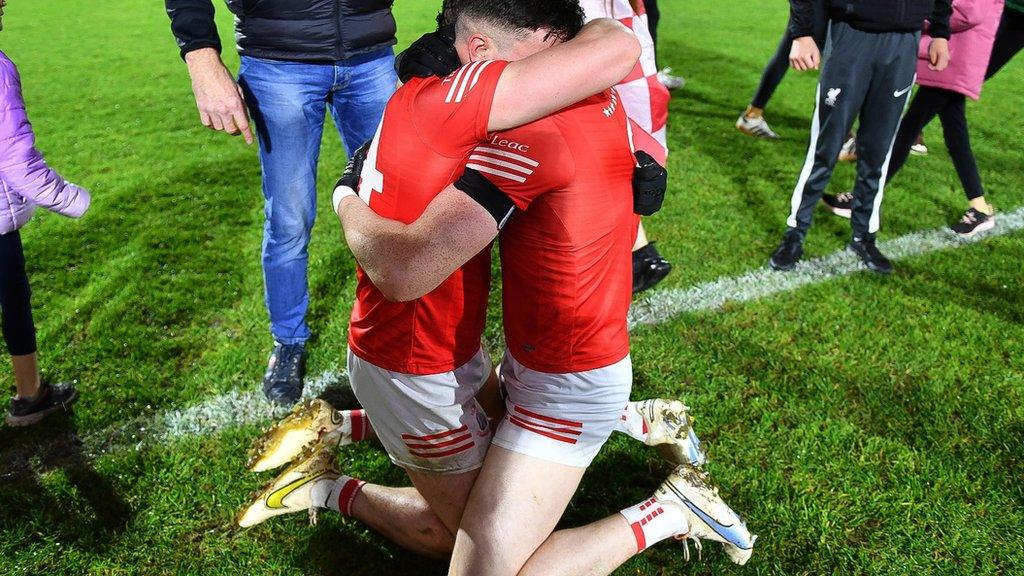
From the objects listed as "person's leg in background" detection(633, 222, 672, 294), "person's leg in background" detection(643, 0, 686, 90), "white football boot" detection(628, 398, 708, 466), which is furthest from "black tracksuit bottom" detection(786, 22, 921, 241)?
"person's leg in background" detection(643, 0, 686, 90)

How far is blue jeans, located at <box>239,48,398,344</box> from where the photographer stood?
2758 mm

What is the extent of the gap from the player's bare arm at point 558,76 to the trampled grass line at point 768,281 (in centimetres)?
212

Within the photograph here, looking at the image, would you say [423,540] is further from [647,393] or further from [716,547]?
[647,393]

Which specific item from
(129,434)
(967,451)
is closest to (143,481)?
(129,434)

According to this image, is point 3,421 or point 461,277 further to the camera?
point 3,421

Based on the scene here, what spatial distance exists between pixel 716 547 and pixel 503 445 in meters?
0.88

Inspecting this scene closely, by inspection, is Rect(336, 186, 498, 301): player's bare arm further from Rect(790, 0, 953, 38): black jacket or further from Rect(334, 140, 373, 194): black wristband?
Rect(790, 0, 953, 38): black jacket

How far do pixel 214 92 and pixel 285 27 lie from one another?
1.27ft

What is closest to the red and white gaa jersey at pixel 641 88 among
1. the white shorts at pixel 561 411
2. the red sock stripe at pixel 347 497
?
the white shorts at pixel 561 411

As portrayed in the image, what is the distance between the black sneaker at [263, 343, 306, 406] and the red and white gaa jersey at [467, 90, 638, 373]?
138 centimetres

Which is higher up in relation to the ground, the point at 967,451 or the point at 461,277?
the point at 461,277

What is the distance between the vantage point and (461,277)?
73.7 inches

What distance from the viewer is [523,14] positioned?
1623mm

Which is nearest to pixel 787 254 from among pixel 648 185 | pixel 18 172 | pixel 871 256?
pixel 871 256
